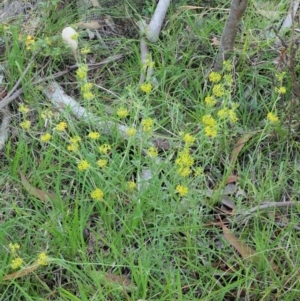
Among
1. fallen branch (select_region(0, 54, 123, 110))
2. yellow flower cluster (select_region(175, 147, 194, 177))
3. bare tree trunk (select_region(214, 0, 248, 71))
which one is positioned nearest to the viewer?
yellow flower cluster (select_region(175, 147, 194, 177))

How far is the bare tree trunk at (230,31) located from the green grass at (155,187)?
→ 72 millimetres

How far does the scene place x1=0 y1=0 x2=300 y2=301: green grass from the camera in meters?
1.88

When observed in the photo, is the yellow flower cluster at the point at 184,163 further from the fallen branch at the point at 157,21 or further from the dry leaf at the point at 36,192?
the fallen branch at the point at 157,21

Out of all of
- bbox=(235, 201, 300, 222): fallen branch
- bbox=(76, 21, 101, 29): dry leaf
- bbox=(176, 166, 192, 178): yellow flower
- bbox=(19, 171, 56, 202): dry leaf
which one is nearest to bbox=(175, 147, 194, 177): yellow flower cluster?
bbox=(176, 166, 192, 178): yellow flower

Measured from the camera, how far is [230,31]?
2.40m

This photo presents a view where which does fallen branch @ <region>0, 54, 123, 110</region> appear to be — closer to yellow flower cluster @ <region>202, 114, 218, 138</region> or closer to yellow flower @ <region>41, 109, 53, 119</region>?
yellow flower @ <region>41, 109, 53, 119</region>

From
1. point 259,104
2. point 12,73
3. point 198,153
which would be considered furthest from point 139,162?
point 12,73

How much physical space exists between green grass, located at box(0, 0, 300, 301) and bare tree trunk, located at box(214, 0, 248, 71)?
72 millimetres

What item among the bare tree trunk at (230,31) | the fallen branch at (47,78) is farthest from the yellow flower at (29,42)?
the bare tree trunk at (230,31)

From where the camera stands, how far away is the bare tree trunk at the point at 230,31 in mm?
2287

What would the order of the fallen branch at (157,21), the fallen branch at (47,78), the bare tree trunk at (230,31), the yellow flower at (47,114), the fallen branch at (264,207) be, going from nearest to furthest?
the fallen branch at (264,207)
the yellow flower at (47,114)
the bare tree trunk at (230,31)
the fallen branch at (47,78)
the fallen branch at (157,21)

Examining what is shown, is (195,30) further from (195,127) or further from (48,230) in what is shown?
(48,230)

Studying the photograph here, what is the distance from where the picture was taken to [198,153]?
2.17 meters

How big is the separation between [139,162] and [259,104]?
0.68 m
